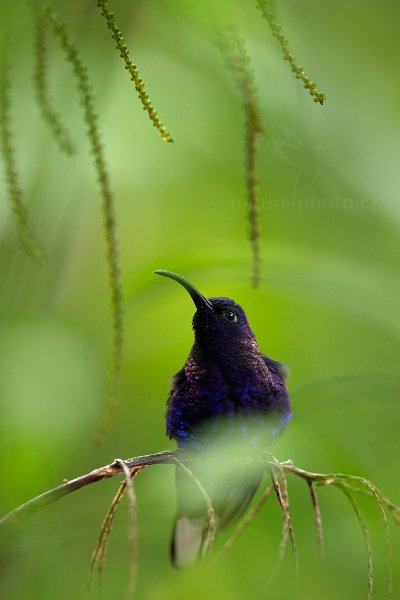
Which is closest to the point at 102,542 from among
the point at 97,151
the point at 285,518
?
the point at 285,518

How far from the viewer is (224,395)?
29.6 inches

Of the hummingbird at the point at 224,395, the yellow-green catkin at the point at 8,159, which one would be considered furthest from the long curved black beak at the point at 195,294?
the yellow-green catkin at the point at 8,159

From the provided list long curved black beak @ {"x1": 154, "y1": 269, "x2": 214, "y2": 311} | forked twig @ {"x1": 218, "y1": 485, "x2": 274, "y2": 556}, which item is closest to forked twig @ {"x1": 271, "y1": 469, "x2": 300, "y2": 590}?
forked twig @ {"x1": 218, "y1": 485, "x2": 274, "y2": 556}

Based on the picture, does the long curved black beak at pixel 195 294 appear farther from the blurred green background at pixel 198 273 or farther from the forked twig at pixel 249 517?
the forked twig at pixel 249 517

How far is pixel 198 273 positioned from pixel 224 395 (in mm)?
125

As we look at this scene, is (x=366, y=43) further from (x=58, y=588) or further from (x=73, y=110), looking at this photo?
(x=58, y=588)

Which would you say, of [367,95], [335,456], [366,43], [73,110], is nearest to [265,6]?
[335,456]

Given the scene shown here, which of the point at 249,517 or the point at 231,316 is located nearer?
the point at 249,517

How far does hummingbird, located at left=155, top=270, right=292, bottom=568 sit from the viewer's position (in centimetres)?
72

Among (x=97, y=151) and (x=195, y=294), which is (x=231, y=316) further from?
(x=97, y=151)

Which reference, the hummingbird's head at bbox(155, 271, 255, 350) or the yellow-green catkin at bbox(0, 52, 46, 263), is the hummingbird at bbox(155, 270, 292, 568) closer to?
the hummingbird's head at bbox(155, 271, 255, 350)

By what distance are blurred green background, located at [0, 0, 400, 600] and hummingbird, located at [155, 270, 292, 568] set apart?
0.10ft

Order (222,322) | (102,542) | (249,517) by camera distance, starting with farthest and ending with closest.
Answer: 1. (222,322)
2. (249,517)
3. (102,542)

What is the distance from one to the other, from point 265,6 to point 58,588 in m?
0.71
